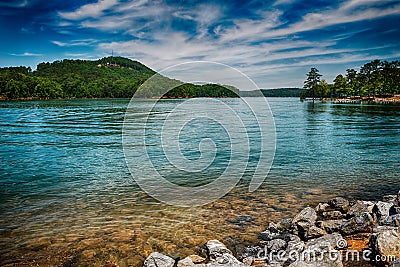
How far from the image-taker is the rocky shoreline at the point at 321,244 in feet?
15.6

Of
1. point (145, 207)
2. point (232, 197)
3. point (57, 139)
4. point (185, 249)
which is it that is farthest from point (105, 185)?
point (57, 139)

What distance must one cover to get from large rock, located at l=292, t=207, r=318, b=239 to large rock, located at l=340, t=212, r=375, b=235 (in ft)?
2.27

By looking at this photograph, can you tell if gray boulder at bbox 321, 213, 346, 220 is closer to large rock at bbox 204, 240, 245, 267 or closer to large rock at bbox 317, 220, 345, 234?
large rock at bbox 317, 220, 345, 234

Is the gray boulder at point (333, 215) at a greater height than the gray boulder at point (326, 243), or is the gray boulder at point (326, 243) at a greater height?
the gray boulder at point (326, 243)

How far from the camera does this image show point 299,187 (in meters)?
10.7

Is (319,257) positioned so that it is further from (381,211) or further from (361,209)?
(361,209)

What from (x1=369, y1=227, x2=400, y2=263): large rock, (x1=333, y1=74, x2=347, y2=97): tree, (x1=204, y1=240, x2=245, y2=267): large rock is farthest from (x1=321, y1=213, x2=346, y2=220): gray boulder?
(x1=333, y1=74, x2=347, y2=97): tree

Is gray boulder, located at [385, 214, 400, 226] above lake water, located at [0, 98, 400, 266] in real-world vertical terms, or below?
above

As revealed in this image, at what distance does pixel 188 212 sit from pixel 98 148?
1150 cm

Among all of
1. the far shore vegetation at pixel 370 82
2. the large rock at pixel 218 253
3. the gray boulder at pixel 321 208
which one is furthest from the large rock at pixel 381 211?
the far shore vegetation at pixel 370 82

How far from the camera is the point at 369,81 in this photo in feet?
359

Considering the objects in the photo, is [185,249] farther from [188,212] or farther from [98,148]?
[98,148]
